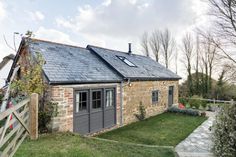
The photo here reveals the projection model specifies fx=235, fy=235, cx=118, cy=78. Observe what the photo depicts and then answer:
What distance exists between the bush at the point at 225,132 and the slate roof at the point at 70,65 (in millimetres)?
6311

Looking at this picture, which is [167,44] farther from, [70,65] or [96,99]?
[70,65]

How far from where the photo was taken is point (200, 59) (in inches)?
1326

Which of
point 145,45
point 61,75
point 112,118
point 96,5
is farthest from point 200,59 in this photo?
point 61,75

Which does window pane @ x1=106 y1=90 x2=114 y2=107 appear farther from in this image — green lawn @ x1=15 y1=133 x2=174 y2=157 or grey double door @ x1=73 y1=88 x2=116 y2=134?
green lawn @ x1=15 y1=133 x2=174 y2=157

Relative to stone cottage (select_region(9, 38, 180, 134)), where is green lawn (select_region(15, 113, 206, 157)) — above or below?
below

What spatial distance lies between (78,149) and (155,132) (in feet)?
18.1

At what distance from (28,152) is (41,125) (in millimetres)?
2804

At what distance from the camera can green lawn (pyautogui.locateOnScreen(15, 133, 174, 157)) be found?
7062 millimetres

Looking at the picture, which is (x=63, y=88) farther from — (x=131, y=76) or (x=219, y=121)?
(x=219, y=121)

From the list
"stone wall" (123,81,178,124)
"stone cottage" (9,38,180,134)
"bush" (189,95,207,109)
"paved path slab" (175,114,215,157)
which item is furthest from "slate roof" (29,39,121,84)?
"bush" (189,95,207,109)

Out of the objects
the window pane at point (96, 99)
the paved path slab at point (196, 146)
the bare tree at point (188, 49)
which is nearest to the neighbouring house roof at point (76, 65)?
the window pane at point (96, 99)

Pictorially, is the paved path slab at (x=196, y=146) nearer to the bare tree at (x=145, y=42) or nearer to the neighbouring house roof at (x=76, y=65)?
the neighbouring house roof at (x=76, y=65)

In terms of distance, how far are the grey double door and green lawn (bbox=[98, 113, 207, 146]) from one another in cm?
66

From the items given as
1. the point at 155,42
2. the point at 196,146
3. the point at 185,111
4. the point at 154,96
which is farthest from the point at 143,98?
the point at 155,42
